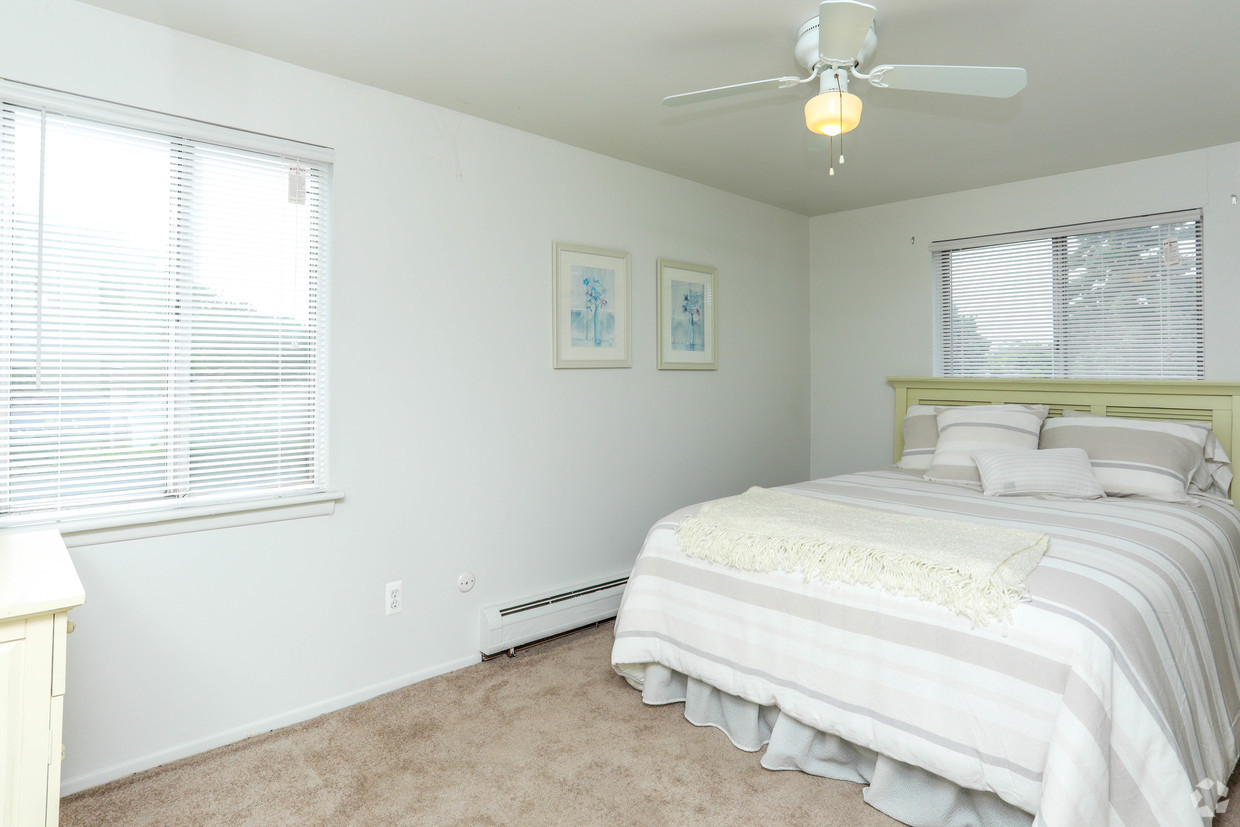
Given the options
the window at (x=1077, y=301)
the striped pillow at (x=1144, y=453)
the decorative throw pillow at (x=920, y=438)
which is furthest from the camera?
the decorative throw pillow at (x=920, y=438)

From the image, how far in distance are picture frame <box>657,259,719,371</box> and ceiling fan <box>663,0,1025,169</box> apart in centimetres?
162

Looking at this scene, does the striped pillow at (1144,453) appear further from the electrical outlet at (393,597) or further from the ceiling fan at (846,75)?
the electrical outlet at (393,597)

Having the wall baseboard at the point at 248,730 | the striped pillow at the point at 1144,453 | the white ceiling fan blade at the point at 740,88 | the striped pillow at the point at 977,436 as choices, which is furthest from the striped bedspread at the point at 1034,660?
the white ceiling fan blade at the point at 740,88

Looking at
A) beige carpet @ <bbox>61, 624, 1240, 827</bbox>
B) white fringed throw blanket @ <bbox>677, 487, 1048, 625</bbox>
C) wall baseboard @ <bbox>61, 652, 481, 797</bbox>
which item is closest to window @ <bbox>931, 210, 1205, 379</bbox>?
white fringed throw blanket @ <bbox>677, 487, 1048, 625</bbox>

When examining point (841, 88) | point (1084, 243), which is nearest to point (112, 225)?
point (841, 88)

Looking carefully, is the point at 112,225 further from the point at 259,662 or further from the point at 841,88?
the point at 841,88

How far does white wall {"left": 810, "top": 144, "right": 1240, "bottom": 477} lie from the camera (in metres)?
3.24

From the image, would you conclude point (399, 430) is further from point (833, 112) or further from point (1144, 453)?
point (1144, 453)

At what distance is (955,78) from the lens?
6.36ft

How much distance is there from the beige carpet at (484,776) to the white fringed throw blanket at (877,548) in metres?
0.62

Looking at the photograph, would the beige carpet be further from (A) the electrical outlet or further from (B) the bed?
(A) the electrical outlet

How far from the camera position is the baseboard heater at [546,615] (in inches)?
116

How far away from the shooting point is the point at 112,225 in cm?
A: 211

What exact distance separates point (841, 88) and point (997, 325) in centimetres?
255
